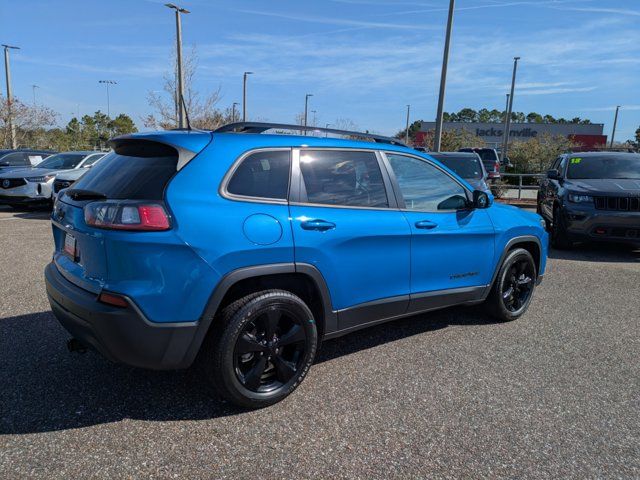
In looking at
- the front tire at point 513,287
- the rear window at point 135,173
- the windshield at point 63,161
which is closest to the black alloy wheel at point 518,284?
the front tire at point 513,287

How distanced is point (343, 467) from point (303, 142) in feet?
6.72

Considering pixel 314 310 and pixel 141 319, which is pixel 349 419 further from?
pixel 141 319

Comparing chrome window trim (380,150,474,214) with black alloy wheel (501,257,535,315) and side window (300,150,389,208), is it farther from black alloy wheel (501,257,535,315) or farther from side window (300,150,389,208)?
black alloy wheel (501,257,535,315)

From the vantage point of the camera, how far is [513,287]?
16.1ft

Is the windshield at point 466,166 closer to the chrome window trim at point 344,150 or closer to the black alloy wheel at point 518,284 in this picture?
the black alloy wheel at point 518,284

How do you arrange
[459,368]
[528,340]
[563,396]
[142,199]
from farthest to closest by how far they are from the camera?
[528,340] → [459,368] → [563,396] → [142,199]

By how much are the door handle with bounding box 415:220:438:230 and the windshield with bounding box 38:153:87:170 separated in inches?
462

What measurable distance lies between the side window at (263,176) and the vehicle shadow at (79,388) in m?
1.37

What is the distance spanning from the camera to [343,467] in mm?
2555

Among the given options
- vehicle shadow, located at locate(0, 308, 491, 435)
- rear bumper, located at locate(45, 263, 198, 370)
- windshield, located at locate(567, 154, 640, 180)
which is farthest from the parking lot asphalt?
windshield, located at locate(567, 154, 640, 180)

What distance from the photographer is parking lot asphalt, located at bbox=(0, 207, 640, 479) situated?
8.46ft

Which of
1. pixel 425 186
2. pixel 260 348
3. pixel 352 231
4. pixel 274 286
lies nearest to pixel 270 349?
pixel 260 348

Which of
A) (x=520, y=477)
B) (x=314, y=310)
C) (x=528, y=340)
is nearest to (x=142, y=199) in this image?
(x=314, y=310)

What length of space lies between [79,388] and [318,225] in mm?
1916
